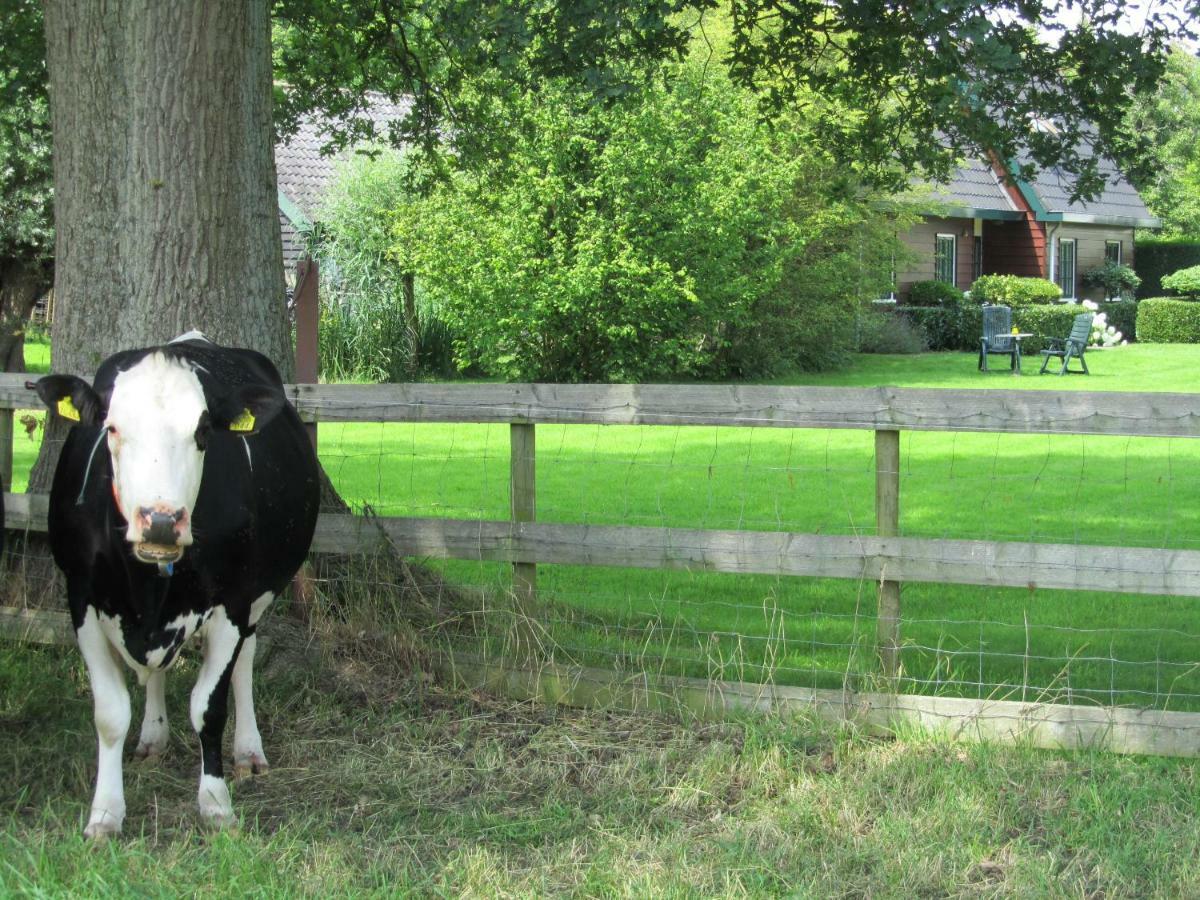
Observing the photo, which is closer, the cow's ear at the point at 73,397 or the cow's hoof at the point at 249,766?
the cow's ear at the point at 73,397

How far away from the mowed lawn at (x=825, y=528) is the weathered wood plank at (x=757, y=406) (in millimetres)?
454

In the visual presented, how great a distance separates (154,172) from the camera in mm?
6043

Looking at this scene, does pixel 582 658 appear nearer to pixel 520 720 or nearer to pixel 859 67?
pixel 520 720

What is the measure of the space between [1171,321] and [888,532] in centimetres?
3388

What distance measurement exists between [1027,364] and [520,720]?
76.3 ft

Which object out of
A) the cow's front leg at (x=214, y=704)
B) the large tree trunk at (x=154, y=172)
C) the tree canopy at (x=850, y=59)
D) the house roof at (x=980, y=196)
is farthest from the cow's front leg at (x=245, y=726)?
the house roof at (x=980, y=196)

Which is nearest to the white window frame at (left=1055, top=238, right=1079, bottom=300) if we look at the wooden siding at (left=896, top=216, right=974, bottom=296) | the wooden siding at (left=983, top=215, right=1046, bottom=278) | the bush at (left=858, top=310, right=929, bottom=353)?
the wooden siding at (left=983, top=215, right=1046, bottom=278)

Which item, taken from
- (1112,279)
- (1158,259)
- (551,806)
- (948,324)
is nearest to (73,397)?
(551,806)

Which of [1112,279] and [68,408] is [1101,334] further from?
[68,408]

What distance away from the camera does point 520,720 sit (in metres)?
5.68

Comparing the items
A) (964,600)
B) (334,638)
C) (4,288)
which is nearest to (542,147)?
(4,288)

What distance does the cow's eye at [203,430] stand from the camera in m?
4.30

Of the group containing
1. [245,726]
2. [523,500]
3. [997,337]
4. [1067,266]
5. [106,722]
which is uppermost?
[1067,266]

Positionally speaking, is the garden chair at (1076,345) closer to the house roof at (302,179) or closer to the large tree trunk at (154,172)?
the house roof at (302,179)
